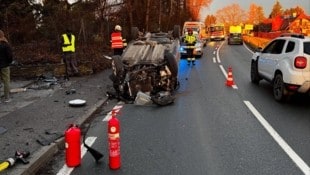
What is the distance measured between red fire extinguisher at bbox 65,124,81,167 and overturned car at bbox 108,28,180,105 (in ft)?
18.2

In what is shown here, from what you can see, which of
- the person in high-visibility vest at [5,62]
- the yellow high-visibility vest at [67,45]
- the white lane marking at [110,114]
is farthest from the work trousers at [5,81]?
the yellow high-visibility vest at [67,45]

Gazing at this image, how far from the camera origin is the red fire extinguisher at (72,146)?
20.3 feet

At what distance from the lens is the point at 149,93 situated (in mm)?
12875

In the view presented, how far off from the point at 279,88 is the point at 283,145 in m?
4.68

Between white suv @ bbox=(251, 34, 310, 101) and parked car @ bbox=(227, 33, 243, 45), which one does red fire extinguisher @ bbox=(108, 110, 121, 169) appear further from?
parked car @ bbox=(227, 33, 243, 45)

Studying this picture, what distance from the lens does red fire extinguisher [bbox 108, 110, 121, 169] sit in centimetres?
607

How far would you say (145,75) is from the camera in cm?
1299

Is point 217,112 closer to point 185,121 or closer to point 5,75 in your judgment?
point 185,121

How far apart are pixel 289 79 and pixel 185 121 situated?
3.29 meters

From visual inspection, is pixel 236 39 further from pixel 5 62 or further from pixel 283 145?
pixel 283 145

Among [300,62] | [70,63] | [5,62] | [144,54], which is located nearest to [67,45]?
[70,63]

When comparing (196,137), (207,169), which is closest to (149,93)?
(196,137)

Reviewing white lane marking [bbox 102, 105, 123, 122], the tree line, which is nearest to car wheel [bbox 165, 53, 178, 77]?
white lane marking [bbox 102, 105, 123, 122]

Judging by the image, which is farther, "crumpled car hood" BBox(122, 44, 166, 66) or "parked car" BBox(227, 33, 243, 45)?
"parked car" BBox(227, 33, 243, 45)
